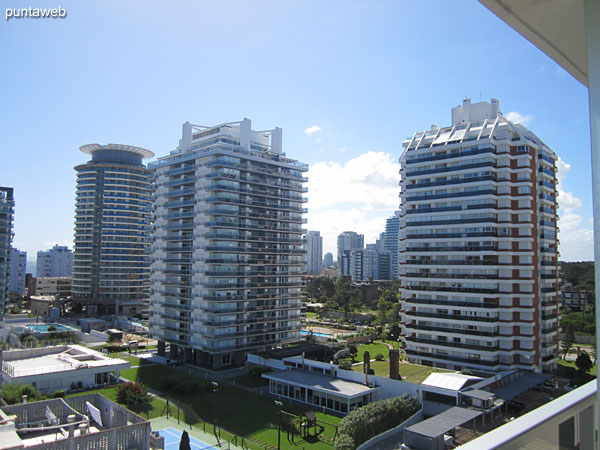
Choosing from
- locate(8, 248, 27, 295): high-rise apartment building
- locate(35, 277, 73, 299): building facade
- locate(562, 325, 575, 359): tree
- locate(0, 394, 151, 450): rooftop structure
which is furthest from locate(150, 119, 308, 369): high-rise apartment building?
locate(8, 248, 27, 295): high-rise apartment building

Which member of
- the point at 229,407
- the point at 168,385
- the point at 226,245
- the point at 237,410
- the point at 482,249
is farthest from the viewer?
the point at 226,245

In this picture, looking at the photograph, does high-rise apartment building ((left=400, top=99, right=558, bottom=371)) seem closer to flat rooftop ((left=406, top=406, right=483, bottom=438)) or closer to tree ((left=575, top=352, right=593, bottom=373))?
tree ((left=575, top=352, right=593, bottom=373))

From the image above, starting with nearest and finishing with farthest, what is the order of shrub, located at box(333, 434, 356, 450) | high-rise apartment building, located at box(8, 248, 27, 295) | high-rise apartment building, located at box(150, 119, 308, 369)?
shrub, located at box(333, 434, 356, 450)
high-rise apartment building, located at box(150, 119, 308, 369)
high-rise apartment building, located at box(8, 248, 27, 295)

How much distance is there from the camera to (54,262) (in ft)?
567

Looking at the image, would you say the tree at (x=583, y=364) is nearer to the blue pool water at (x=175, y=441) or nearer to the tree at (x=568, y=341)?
the tree at (x=568, y=341)

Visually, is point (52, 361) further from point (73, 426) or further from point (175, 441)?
point (73, 426)

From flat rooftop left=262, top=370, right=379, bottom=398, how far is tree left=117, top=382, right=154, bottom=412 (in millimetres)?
10001

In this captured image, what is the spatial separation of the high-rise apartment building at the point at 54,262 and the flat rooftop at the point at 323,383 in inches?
6119

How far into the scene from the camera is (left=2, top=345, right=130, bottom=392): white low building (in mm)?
35406

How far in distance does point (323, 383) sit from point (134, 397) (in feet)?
48.4

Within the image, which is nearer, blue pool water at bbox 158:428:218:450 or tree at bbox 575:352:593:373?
blue pool water at bbox 158:428:218:450

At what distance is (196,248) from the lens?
49219 mm

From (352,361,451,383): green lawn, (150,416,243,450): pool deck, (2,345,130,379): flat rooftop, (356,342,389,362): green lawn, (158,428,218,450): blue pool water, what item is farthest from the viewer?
(356,342,389,362): green lawn

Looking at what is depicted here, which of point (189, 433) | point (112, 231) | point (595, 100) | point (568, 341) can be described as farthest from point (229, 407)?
point (112, 231)
